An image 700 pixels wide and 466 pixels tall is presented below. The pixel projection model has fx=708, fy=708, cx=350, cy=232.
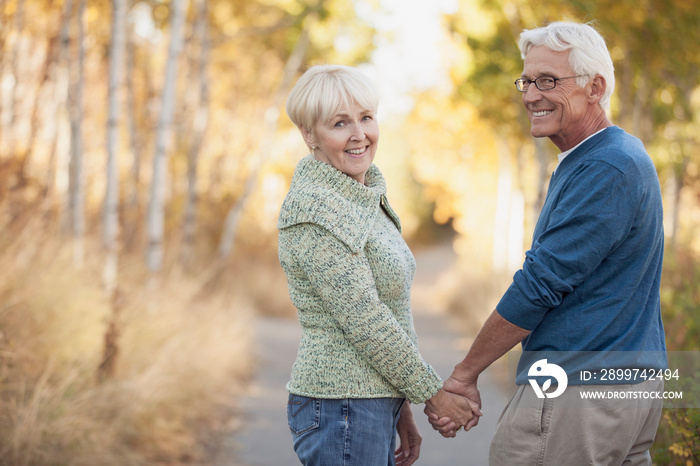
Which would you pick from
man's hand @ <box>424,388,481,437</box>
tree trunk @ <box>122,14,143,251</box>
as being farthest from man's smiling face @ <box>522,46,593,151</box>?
tree trunk @ <box>122,14,143,251</box>

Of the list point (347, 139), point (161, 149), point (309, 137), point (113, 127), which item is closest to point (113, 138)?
point (113, 127)

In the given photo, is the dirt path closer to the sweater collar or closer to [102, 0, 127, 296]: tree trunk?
the sweater collar

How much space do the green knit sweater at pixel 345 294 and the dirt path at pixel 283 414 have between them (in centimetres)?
78

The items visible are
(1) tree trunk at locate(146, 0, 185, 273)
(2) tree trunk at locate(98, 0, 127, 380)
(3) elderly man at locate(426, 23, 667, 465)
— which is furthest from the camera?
(1) tree trunk at locate(146, 0, 185, 273)

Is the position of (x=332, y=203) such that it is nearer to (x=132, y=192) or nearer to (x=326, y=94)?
(x=326, y=94)

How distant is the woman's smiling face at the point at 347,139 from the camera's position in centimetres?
240

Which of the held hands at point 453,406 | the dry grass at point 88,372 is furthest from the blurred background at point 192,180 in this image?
the held hands at point 453,406

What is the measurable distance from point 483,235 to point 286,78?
955 centimetres

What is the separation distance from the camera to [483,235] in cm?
2025

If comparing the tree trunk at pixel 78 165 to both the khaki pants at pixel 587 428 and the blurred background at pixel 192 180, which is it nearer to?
the blurred background at pixel 192 180

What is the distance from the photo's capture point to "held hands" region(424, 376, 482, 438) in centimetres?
241

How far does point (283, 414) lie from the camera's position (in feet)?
22.1

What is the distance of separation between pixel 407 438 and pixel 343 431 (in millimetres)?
515

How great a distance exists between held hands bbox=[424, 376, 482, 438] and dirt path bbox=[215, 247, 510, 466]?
423mm
